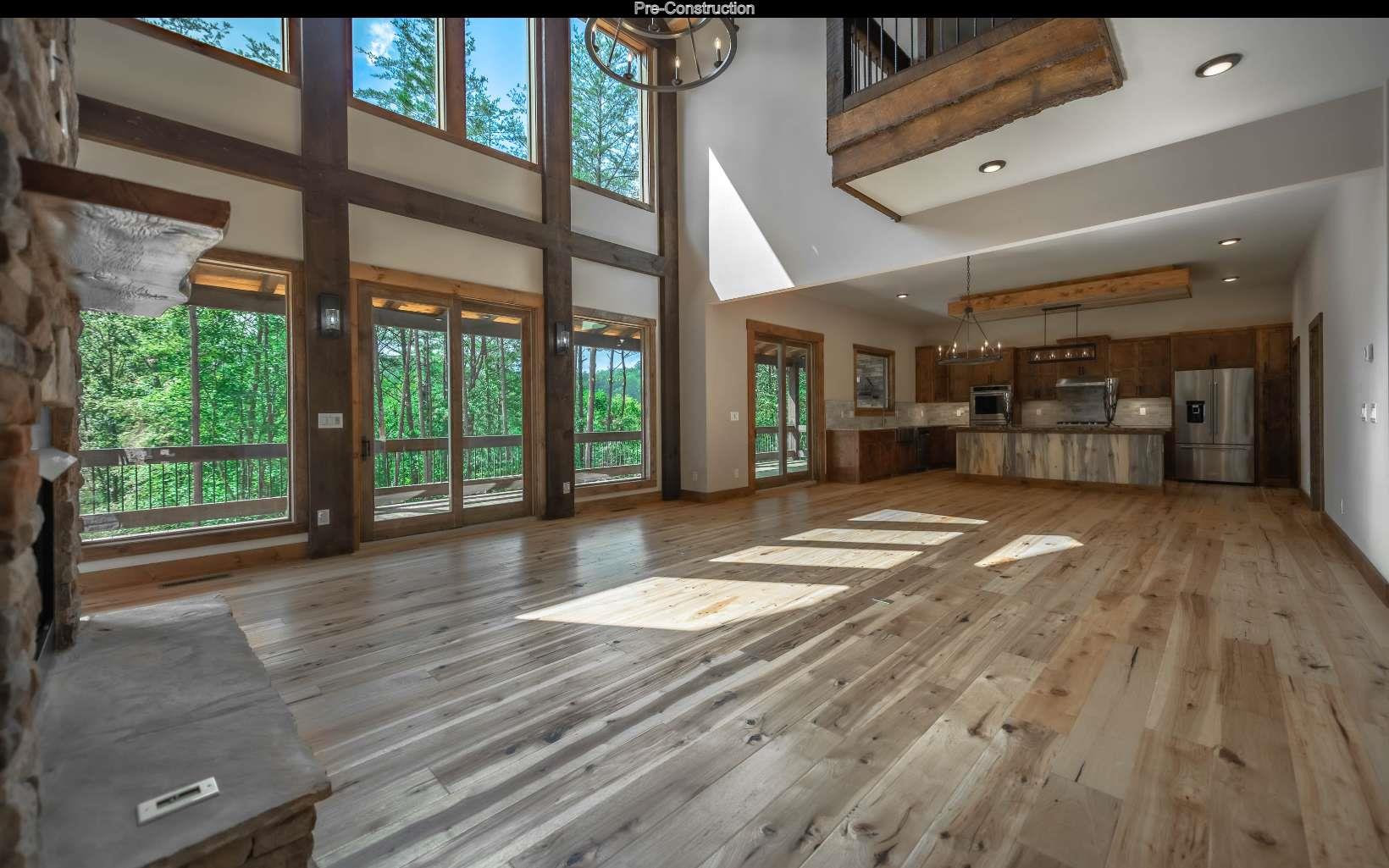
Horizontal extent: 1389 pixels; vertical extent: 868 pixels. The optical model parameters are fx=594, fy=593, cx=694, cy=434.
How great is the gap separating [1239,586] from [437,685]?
4.42 meters

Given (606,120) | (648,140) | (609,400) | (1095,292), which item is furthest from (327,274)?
(1095,292)

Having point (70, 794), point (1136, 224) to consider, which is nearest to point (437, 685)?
point (70, 794)

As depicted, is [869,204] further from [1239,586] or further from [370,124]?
[370,124]

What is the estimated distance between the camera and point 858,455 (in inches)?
343

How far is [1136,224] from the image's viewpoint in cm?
555

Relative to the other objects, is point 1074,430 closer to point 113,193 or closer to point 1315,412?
point 1315,412

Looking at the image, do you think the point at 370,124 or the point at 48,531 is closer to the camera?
the point at 48,531

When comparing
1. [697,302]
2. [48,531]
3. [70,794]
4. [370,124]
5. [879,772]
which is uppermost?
[370,124]

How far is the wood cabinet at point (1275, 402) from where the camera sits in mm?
8000

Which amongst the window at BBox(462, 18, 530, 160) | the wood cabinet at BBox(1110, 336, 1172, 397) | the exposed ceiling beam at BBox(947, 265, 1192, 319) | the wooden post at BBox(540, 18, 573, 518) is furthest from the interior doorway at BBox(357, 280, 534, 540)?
the wood cabinet at BBox(1110, 336, 1172, 397)

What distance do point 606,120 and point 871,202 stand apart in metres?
3.45

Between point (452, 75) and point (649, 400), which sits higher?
point (452, 75)

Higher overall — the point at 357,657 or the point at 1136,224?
the point at 1136,224

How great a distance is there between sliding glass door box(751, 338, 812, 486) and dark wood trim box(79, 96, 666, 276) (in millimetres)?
2980
